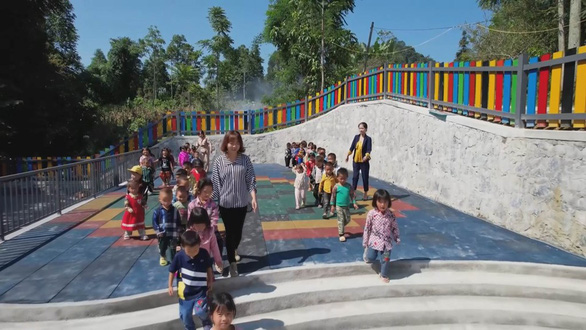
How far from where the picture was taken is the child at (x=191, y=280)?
11.6 feet

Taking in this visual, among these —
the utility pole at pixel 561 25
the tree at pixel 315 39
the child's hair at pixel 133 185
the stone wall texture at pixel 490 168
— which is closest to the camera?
the stone wall texture at pixel 490 168

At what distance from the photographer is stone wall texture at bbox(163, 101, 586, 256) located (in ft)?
17.6

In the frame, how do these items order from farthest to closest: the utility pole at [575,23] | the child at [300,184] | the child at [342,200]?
the utility pole at [575,23], the child at [300,184], the child at [342,200]

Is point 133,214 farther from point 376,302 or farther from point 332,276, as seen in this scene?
point 376,302

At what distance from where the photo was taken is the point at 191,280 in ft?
11.6

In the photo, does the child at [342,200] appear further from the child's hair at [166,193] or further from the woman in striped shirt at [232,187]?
the child's hair at [166,193]

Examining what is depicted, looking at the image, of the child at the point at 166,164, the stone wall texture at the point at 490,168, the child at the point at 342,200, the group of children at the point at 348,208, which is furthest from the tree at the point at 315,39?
the child at the point at 342,200

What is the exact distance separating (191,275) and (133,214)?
114 inches

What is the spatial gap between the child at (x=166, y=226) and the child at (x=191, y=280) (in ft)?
4.42

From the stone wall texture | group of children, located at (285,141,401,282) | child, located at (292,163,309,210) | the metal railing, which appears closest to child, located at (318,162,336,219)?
group of children, located at (285,141,401,282)

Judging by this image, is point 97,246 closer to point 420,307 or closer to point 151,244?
point 151,244

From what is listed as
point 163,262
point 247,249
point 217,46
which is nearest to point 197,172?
point 247,249

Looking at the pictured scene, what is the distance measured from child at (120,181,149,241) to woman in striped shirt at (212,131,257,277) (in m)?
2.10

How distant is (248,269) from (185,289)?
129cm
